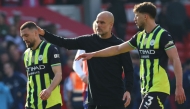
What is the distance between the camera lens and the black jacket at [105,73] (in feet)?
33.3

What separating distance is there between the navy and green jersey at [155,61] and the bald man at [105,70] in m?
0.77

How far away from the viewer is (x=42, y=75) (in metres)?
10.1

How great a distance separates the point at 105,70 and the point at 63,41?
0.75 m

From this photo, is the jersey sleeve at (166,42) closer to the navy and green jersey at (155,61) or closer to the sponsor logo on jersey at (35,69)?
the navy and green jersey at (155,61)

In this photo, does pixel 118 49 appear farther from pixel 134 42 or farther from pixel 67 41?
pixel 67 41

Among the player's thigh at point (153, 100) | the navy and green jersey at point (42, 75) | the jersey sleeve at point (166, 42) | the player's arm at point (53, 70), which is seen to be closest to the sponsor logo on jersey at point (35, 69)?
the navy and green jersey at point (42, 75)

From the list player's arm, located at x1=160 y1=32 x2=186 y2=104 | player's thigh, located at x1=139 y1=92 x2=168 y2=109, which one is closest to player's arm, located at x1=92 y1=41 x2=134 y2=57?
player's arm, located at x1=160 y1=32 x2=186 y2=104

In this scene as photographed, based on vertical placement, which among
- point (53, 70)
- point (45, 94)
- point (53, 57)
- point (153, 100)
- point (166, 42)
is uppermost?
point (166, 42)

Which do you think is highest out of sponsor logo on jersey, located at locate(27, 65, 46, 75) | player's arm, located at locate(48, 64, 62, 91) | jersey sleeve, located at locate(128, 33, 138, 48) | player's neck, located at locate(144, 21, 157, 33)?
player's neck, located at locate(144, 21, 157, 33)

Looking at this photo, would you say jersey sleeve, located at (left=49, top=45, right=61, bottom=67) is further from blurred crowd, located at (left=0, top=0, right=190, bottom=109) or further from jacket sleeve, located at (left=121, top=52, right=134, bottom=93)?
blurred crowd, located at (left=0, top=0, right=190, bottom=109)

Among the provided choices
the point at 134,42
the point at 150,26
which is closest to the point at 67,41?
the point at 134,42

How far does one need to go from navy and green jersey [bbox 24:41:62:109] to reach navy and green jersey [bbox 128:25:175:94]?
1.39 meters

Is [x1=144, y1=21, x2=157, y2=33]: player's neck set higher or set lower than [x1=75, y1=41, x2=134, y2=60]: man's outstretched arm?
higher

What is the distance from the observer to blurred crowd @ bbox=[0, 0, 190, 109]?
15.7 m
